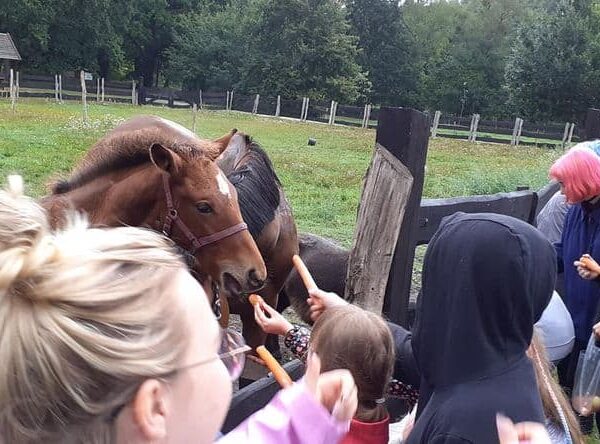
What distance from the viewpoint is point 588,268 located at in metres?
3.36

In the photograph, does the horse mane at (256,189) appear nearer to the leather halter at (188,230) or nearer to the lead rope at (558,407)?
the leather halter at (188,230)

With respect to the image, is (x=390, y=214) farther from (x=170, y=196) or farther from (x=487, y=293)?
(x=487, y=293)

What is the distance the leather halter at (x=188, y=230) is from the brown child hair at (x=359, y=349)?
1.26 meters

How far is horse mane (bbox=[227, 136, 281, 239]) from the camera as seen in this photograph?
380 cm

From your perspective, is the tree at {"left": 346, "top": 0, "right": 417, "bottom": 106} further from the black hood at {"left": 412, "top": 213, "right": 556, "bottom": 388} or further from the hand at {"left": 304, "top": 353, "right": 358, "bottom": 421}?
the hand at {"left": 304, "top": 353, "right": 358, "bottom": 421}

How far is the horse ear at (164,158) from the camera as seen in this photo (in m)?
2.85

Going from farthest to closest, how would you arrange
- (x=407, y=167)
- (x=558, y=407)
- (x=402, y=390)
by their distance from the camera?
(x=407, y=167), (x=402, y=390), (x=558, y=407)

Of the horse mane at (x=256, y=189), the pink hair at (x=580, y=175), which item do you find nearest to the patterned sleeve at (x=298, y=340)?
the horse mane at (x=256, y=189)

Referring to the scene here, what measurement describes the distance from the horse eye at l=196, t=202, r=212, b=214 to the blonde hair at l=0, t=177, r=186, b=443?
2.08 m

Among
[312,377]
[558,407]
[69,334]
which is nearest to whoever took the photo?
[69,334]

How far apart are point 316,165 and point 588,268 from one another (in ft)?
37.3

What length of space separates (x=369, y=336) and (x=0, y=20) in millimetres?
47673

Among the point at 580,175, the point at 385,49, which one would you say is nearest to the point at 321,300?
the point at 580,175

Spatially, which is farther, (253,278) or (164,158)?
(253,278)
